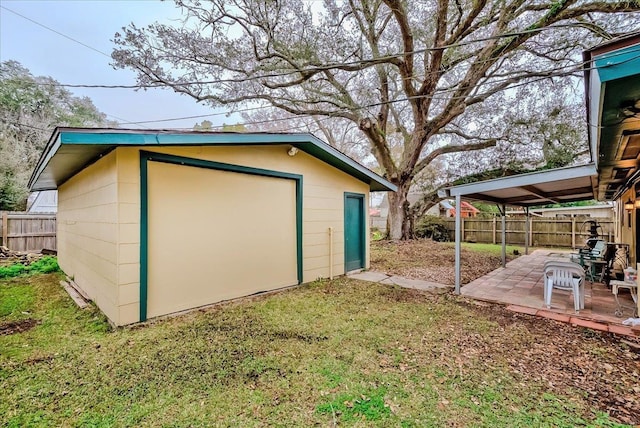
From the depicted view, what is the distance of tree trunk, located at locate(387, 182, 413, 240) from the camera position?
14023 millimetres

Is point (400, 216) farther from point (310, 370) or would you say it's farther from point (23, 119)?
point (23, 119)

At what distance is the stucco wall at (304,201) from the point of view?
3.84m

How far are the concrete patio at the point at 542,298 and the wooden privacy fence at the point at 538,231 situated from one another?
7.74 metres

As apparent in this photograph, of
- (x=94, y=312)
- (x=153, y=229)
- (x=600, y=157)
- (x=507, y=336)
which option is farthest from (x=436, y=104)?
(x=94, y=312)

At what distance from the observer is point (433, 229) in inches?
637

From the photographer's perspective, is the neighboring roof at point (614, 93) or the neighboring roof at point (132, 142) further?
the neighboring roof at point (132, 142)

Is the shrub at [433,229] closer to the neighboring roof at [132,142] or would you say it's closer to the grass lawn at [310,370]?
the neighboring roof at [132,142]

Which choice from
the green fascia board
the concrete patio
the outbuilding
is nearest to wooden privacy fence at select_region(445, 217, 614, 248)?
the concrete patio

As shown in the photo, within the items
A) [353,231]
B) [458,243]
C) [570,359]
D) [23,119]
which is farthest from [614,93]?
[23,119]

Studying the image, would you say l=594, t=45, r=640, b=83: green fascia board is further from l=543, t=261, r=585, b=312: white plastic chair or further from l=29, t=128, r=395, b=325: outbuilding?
l=29, t=128, r=395, b=325: outbuilding

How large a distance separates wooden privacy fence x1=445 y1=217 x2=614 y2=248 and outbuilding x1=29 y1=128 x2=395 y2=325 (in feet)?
37.9

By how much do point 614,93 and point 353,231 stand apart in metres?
5.83

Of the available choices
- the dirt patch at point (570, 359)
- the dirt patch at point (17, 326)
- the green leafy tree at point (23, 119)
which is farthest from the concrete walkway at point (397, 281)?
the green leafy tree at point (23, 119)

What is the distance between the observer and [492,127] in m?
13.3
